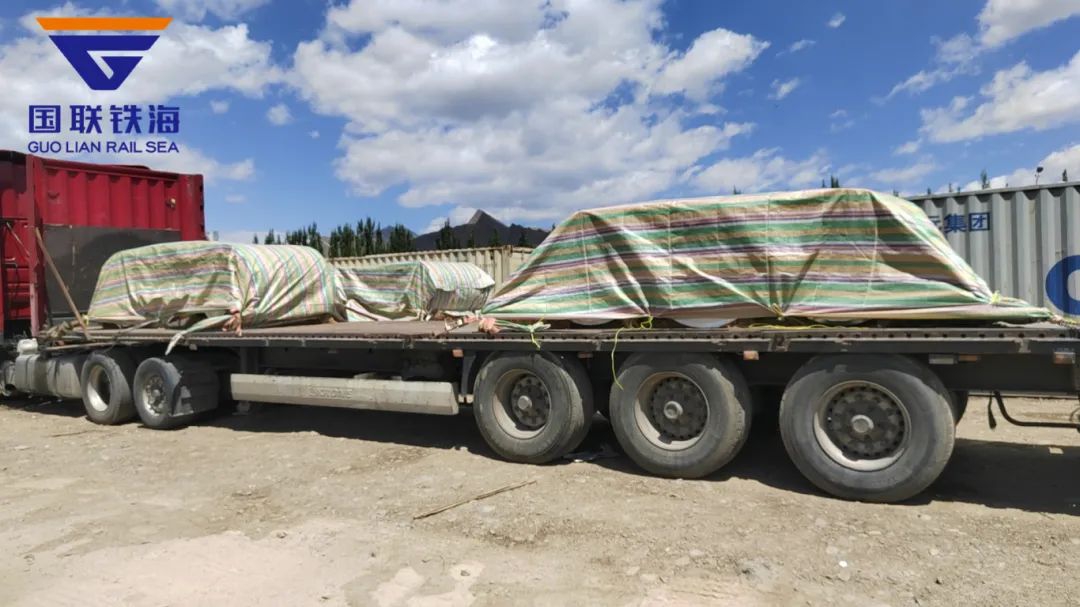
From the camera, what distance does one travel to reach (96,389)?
1005cm

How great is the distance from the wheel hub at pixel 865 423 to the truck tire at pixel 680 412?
26.0 inches

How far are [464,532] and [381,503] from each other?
1.06 metres

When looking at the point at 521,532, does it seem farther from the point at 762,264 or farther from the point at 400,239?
the point at 400,239

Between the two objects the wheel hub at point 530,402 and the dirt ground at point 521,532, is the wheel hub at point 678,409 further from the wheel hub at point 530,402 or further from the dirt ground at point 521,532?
the wheel hub at point 530,402

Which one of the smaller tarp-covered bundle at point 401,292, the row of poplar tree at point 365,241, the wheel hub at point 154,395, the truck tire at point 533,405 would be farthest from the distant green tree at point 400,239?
the truck tire at point 533,405

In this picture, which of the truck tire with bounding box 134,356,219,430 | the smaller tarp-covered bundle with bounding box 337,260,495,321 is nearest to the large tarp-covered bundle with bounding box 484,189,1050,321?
the truck tire with bounding box 134,356,219,430

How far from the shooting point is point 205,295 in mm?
9094

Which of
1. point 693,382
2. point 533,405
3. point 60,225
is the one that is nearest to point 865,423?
point 693,382

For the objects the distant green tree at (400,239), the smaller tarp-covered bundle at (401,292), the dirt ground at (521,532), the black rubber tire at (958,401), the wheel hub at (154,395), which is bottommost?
the dirt ground at (521,532)

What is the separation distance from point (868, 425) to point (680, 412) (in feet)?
4.73

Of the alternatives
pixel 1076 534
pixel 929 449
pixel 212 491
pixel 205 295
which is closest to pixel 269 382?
pixel 205 295

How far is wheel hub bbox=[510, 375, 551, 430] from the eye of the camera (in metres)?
6.81

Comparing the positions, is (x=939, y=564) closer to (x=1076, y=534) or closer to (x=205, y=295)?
(x=1076, y=534)

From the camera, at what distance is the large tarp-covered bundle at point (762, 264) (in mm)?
5254
